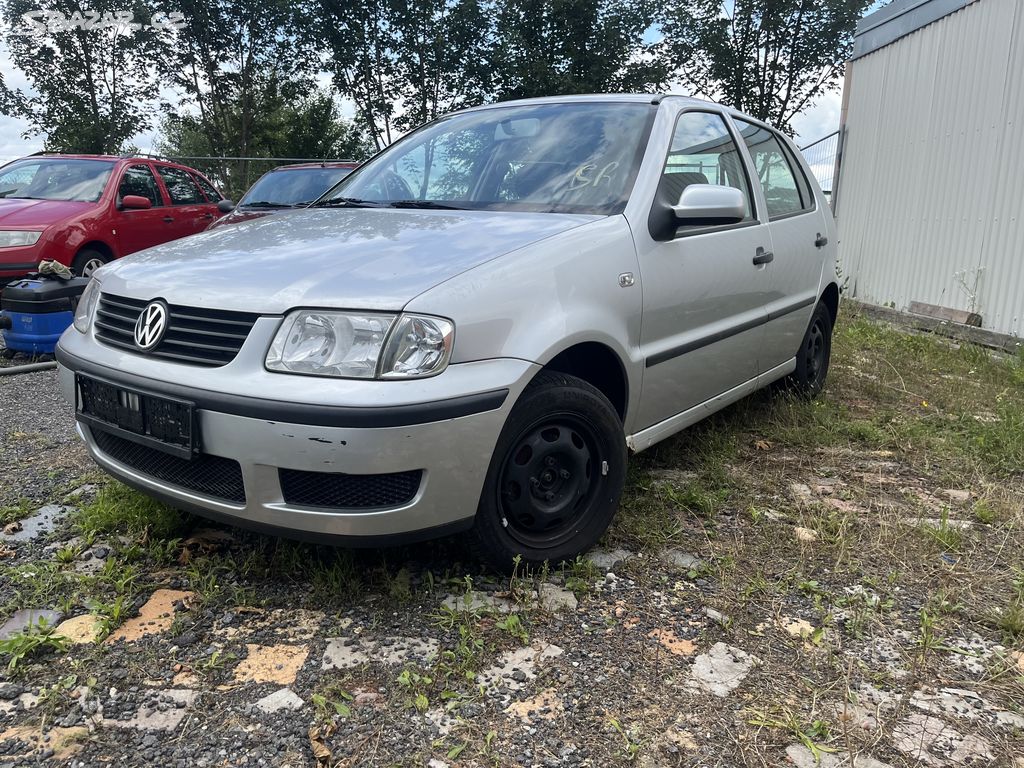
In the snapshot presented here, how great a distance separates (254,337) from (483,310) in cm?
62

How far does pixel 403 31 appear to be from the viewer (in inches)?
802

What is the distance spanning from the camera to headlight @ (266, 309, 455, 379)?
6.68ft

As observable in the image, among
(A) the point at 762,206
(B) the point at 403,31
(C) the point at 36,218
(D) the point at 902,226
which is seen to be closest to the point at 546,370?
(A) the point at 762,206

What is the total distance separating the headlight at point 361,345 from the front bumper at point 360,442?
0.04 m

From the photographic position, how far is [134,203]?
775 cm

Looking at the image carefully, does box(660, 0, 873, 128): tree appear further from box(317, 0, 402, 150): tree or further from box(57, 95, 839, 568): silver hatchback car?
box(57, 95, 839, 568): silver hatchback car

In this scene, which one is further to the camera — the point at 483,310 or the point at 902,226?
the point at 902,226

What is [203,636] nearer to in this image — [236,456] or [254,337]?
[236,456]

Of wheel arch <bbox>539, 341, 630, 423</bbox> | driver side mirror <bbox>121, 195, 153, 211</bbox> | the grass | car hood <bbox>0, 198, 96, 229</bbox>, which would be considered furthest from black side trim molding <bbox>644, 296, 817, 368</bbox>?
driver side mirror <bbox>121, 195, 153, 211</bbox>

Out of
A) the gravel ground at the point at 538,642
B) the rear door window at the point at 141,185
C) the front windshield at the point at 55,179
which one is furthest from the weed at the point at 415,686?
the rear door window at the point at 141,185

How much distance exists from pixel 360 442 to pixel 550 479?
0.76 m

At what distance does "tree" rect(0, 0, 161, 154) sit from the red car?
11513 mm

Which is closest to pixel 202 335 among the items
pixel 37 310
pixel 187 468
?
pixel 187 468

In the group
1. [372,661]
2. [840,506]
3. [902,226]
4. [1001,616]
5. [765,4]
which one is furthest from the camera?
[765,4]
